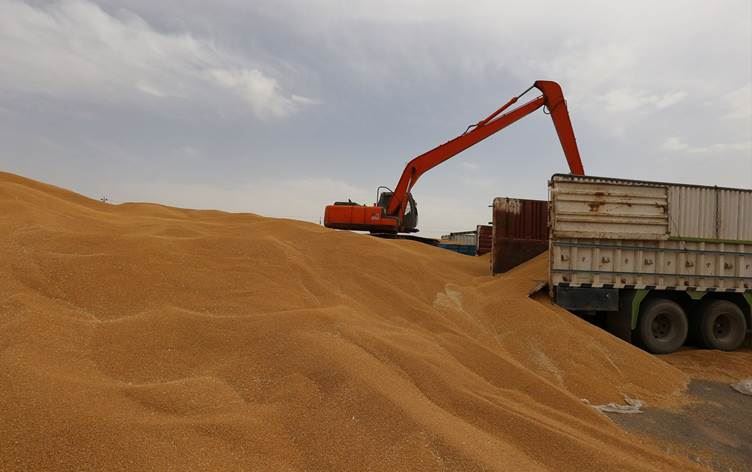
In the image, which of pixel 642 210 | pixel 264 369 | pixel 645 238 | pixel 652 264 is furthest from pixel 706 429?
pixel 264 369

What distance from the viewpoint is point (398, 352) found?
4438 millimetres

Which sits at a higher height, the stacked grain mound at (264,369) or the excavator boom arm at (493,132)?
the excavator boom arm at (493,132)

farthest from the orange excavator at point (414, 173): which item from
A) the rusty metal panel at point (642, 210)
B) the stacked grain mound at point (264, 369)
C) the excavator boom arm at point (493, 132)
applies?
the stacked grain mound at point (264, 369)

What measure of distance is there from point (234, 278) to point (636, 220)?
7367 millimetres

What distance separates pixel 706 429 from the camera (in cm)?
501

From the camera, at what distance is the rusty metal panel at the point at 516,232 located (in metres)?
11.5

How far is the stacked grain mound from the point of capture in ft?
9.48

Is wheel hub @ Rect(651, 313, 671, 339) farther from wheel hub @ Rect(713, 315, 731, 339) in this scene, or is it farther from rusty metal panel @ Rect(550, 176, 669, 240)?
rusty metal panel @ Rect(550, 176, 669, 240)

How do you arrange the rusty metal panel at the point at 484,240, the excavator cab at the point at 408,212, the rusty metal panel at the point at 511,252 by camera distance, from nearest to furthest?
the rusty metal panel at the point at 511,252 < the excavator cab at the point at 408,212 < the rusty metal panel at the point at 484,240

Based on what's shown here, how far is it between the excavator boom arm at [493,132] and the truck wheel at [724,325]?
524 cm

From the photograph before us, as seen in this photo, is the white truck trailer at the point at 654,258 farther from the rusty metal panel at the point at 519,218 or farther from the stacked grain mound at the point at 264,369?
the rusty metal panel at the point at 519,218

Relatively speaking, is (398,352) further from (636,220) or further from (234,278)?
(636,220)

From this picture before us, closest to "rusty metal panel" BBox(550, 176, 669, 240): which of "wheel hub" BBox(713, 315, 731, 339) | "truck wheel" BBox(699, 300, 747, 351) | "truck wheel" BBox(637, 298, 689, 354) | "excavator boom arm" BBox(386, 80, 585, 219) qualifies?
"truck wheel" BBox(637, 298, 689, 354)

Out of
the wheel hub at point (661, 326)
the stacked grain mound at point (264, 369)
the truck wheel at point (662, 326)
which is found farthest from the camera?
the wheel hub at point (661, 326)
